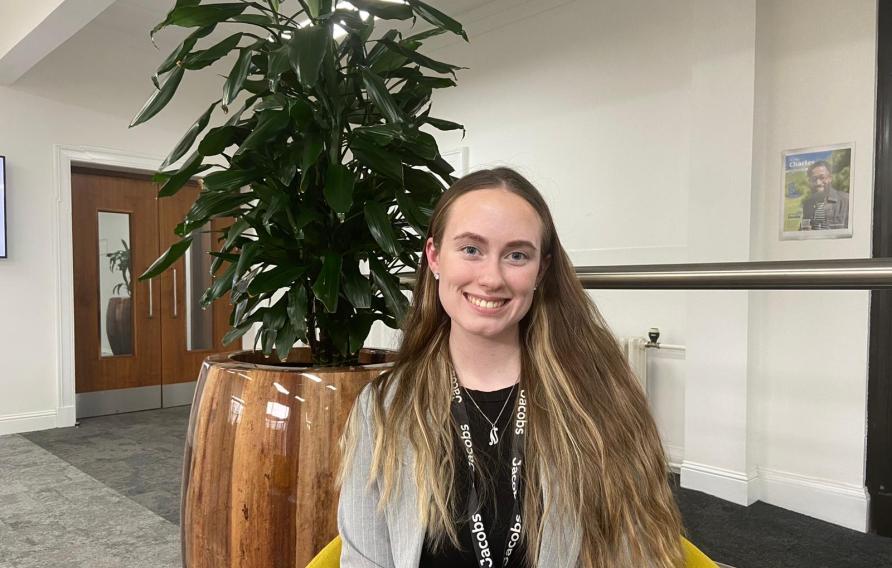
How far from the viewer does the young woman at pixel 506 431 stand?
3.22 ft

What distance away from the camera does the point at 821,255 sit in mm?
2848

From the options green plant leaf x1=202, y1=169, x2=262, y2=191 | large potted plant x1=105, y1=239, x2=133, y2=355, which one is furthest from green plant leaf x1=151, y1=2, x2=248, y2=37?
large potted plant x1=105, y1=239, x2=133, y2=355

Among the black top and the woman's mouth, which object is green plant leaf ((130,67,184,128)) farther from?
the black top

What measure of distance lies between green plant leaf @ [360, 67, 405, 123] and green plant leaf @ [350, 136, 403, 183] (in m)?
0.07

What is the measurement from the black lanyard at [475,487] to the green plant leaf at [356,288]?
1.35ft

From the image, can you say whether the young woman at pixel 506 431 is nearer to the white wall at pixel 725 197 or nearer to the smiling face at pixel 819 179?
the white wall at pixel 725 197

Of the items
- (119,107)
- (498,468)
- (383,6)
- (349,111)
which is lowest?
(498,468)

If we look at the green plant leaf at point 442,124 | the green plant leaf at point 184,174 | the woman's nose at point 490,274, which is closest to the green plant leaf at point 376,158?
the green plant leaf at point 442,124

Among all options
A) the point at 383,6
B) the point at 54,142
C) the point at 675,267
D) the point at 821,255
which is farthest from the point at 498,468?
the point at 54,142

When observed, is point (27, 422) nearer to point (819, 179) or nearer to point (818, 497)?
point (818, 497)

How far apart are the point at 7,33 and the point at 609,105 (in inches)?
144

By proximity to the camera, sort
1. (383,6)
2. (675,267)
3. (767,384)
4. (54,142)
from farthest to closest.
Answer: (54,142) < (767,384) < (383,6) < (675,267)

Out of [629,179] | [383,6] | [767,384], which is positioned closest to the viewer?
[383,6]

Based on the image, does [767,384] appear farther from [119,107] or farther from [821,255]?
[119,107]
